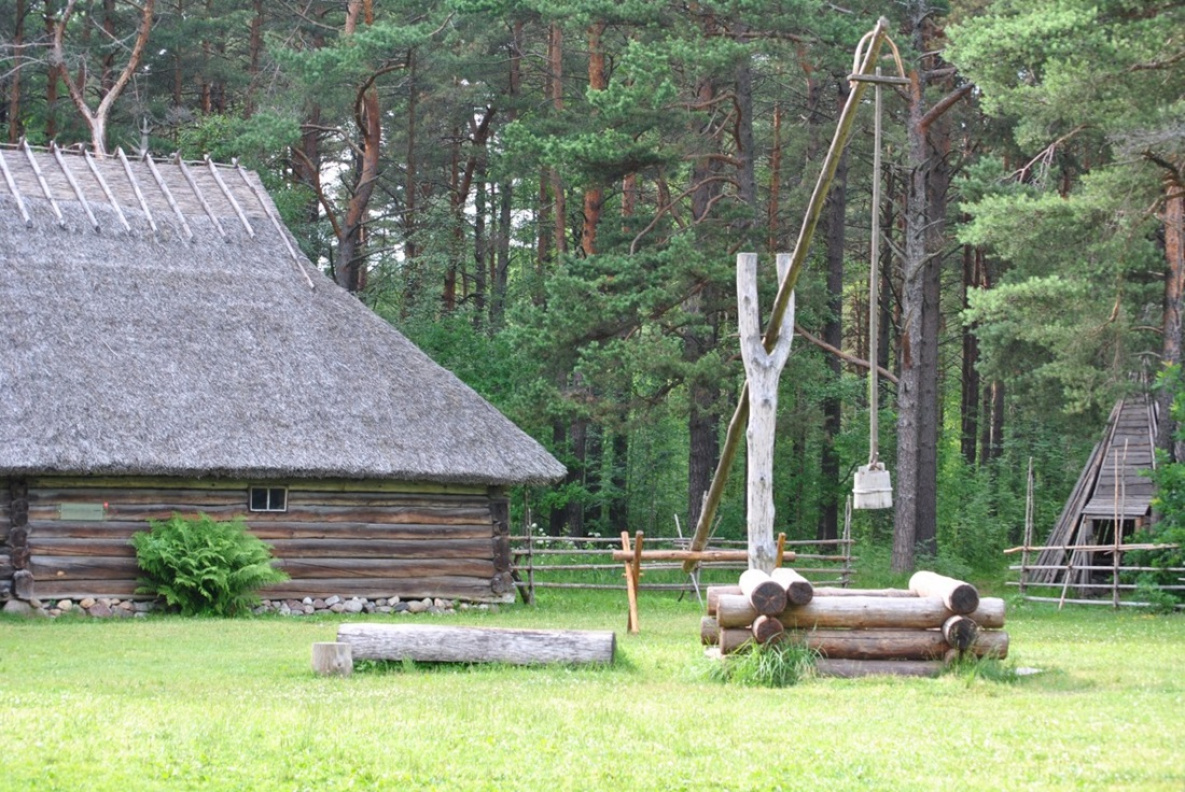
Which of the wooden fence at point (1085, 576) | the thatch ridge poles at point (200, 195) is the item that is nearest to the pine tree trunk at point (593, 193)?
the thatch ridge poles at point (200, 195)

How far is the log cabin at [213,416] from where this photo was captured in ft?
69.3

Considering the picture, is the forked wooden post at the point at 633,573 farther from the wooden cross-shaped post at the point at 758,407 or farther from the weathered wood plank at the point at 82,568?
the weathered wood plank at the point at 82,568

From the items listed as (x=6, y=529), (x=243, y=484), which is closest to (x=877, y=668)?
(x=243, y=484)

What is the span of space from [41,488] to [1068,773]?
1616cm

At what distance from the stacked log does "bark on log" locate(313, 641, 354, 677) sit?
10.7 feet

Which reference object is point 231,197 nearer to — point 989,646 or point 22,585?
point 22,585

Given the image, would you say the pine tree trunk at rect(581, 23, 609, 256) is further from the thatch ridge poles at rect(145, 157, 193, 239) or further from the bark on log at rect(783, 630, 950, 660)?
the bark on log at rect(783, 630, 950, 660)

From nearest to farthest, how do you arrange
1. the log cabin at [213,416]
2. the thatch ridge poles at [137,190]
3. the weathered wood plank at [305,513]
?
the log cabin at [213,416]
the weathered wood plank at [305,513]
the thatch ridge poles at [137,190]

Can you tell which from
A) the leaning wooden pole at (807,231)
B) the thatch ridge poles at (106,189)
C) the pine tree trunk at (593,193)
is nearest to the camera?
the leaning wooden pole at (807,231)

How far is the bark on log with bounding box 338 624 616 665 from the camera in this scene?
13.6m

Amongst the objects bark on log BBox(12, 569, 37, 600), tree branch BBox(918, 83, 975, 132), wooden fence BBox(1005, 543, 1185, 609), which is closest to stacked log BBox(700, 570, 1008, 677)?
bark on log BBox(12, 569, 37, 600)

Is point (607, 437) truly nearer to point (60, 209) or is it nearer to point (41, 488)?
point (60, 209)

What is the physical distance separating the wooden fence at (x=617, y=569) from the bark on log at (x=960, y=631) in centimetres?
1244

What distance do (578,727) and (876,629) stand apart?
366 centimetres
